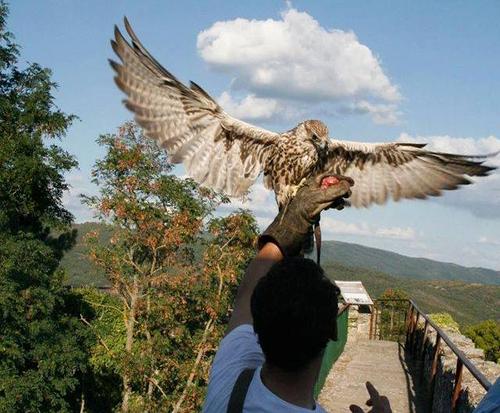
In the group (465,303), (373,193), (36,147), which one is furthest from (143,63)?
(465,303)

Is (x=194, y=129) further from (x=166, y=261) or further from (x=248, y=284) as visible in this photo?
Answer: (x=166, y=261)

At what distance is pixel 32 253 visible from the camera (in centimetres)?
1520

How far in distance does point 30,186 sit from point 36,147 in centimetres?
109

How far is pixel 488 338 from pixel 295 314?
33.5 metres

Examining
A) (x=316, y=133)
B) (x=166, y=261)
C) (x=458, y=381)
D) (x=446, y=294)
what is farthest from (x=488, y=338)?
(x=446, y=294)

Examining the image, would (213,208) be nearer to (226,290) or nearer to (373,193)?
(226,290)

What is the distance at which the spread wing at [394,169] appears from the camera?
4.23 metres

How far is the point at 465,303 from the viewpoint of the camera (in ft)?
298

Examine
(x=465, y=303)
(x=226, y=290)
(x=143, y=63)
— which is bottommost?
(x=465, y=303)

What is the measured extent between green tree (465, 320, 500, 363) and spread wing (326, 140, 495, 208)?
2867 centimetres

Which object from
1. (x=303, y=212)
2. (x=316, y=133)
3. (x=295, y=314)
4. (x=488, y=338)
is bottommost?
(x=488, y=338)

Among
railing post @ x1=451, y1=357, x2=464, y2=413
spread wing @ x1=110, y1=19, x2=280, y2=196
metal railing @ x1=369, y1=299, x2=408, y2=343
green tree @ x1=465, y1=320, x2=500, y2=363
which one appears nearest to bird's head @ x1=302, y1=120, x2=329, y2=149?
spread wing @ x1=110, y1=19, x2=280, y2=196

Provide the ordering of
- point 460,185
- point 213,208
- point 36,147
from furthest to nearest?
point 36,147 < point 213,208 < point 460,185

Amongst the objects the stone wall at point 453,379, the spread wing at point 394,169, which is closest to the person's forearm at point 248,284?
the spread wing at point 394,169
